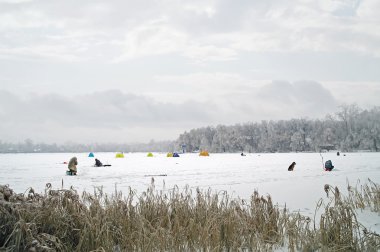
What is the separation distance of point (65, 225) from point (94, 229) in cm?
43

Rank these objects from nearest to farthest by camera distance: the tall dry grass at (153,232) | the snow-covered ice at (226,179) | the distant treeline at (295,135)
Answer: the tall dry grass at (153,232)
the snow-covered ice at (226,179)
the distant treeline at (295,135)

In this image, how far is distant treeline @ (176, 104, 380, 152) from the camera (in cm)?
9556

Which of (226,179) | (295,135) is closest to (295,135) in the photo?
(295,135)

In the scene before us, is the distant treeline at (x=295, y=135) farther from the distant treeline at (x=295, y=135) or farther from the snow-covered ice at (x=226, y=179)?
the snow-covered ice at (x=226, y=179)

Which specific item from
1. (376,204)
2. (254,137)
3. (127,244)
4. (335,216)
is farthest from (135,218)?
(254,137)

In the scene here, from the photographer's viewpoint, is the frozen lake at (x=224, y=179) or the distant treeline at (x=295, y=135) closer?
the frozen lake at (x=224, y=179)

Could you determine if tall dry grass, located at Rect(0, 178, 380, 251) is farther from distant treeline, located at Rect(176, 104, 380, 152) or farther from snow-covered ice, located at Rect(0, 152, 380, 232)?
distant treeline, located at Rect(176, 104, 380, 152)

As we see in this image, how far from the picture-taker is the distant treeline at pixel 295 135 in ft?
314

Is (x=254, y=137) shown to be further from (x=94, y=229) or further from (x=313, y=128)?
(x=94, y=229)

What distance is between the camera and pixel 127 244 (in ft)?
15.0

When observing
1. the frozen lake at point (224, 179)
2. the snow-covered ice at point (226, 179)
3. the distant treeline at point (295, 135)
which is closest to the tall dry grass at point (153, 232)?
the snow-covered ice at point (226, 179)

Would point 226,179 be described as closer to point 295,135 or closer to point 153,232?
point 153,232

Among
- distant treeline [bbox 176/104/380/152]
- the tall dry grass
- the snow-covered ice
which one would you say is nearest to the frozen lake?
the snow-covered ice

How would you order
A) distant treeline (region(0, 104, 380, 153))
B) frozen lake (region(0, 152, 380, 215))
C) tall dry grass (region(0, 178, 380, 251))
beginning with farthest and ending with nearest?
distant treeline (region(0, 104, 380, 153))
frozen lake (region(0, 152, 380, 215))
tall dry grass (region(0, 178, 380, 251))
